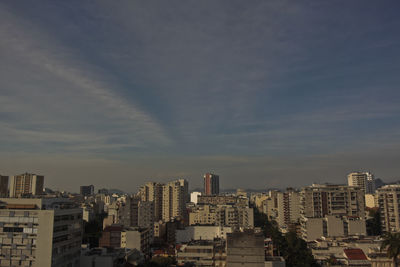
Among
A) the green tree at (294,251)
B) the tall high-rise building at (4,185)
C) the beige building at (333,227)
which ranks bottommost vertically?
the green tree at (294,251)

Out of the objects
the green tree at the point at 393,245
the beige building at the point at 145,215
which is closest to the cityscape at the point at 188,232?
the beige building at the point at 145,215

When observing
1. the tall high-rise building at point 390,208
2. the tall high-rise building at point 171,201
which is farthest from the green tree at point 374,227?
the tall high-rise building at point 171,201

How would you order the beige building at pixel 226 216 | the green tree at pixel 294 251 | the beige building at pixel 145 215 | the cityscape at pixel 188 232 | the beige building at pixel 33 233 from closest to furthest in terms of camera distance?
the beige building at pixel 33 233 < the cityscape at pixel 188 232 < the green tree at pixel 294 251 < the beige building at pixel 145 215 < the beige building at pixel 226 216

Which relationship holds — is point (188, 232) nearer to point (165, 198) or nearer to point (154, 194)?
point (154, 194)

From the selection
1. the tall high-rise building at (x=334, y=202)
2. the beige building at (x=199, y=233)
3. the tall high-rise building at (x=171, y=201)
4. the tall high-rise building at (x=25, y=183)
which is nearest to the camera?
the beige building at (x=199, y=233)

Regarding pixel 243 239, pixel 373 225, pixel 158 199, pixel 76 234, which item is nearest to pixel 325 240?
pixel 243 239

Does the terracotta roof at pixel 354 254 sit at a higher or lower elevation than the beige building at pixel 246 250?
lower

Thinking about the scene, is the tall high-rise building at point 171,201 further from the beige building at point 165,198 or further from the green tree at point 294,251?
the green tree at point 294,251

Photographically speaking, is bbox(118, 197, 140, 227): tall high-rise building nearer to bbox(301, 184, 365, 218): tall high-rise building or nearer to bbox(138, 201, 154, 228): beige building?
bbox(138, 201, 154, 228): beige building

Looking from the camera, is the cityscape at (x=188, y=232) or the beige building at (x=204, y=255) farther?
the beige building at (x=204, y=255)
